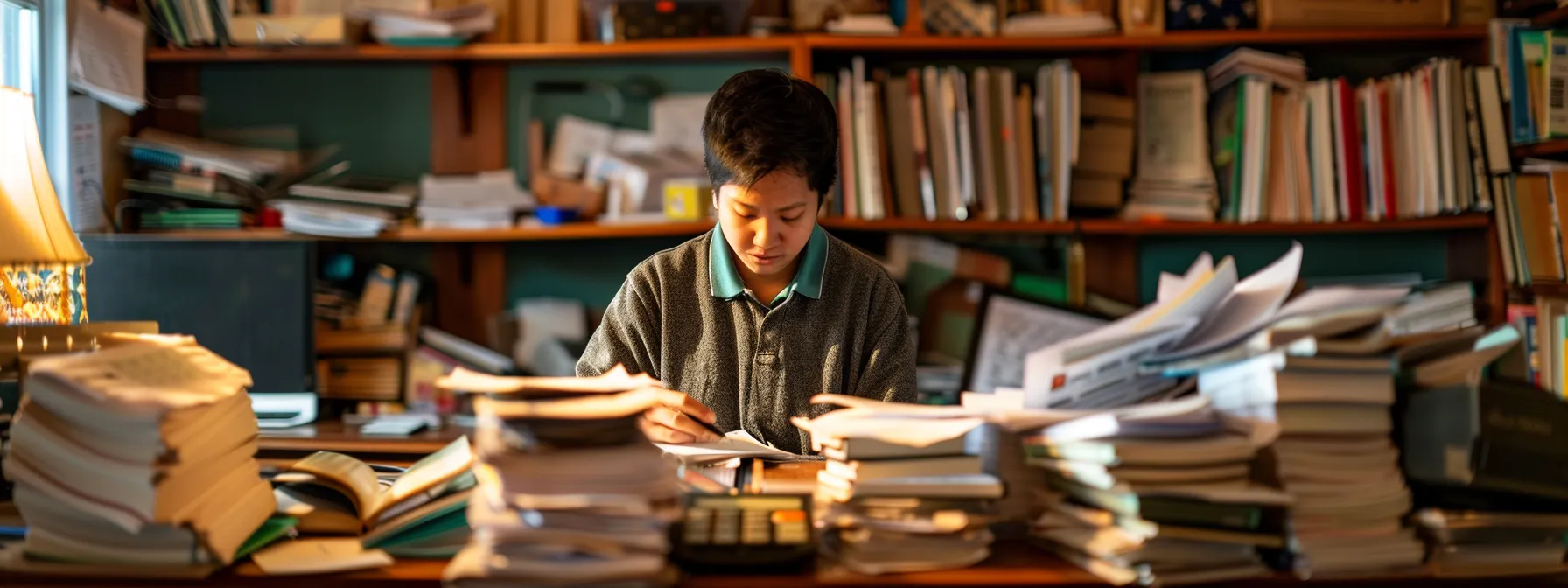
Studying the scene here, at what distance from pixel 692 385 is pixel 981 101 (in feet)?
4.58

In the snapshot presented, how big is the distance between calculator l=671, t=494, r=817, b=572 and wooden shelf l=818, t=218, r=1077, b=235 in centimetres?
181

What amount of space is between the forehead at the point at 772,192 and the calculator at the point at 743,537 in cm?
60

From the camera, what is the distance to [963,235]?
3256mm

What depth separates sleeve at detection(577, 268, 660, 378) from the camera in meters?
1.88

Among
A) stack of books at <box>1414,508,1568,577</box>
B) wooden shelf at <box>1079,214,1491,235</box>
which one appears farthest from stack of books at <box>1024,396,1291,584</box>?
wooden shelf at <box>1079,214,1491,235</box>

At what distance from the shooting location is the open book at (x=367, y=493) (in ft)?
4.08

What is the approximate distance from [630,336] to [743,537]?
819 millimetres

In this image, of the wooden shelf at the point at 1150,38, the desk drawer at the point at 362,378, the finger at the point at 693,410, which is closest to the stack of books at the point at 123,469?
the finger at the point at 693,410

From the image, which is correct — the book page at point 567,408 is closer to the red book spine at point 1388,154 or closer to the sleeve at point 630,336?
the sleeve at point 630,336

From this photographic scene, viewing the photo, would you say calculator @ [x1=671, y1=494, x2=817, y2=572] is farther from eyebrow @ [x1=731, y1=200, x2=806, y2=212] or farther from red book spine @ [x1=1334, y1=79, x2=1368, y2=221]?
red book spine @ [x1=1334, y1=79, x2=1368, y2=221]

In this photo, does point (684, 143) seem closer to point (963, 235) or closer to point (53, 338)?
point (963, 235)

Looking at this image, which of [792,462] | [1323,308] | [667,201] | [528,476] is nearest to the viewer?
[528,476]

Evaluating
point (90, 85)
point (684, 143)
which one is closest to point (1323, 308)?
point (684, 143)

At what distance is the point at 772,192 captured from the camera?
5.53 feet
